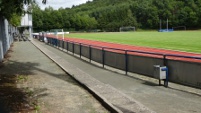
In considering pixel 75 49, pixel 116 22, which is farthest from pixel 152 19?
pixel 75 49

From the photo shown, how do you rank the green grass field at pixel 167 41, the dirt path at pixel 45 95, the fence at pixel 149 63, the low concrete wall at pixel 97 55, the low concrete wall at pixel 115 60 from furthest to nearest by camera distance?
the green grass field at pixel 167 41 → the low concrete wall at pixel 97 55 → the low concrete wall at pixel 115 60 → the fence at pixel 149 63 → the dirt path at pixel 45 95

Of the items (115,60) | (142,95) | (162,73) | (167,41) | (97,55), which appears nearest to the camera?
(142,95)

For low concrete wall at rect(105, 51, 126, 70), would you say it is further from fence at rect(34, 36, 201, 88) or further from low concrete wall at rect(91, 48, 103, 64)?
low concrete wall at rect(91, 48, 103, 64)

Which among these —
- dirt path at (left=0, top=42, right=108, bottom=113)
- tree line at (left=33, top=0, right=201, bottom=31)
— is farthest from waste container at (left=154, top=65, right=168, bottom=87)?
tree line at (left=33, top=0, right=201, bottom=31)

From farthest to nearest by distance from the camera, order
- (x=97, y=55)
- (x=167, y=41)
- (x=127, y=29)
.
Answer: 1. (x=127, y=29)
2. (x=167, y=41)
3. (x=97, y=55)

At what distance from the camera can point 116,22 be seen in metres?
150

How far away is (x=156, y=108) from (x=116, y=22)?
144052 mm

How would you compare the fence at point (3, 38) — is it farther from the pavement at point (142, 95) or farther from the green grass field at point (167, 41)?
the green grass field at point (167, 41)

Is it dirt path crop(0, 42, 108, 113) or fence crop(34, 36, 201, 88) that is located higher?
fence crop(34, 36, 201, 88)

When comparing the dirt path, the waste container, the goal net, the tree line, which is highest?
the tree line

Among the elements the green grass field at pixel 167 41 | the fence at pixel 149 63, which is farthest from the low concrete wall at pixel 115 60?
the green grass field at pixel 167 41

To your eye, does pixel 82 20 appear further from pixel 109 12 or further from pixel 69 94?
pixel 69 94

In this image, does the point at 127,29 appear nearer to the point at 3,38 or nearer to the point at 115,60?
the point at 3,38

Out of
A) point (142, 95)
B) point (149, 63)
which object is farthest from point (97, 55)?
point (142, 95)
